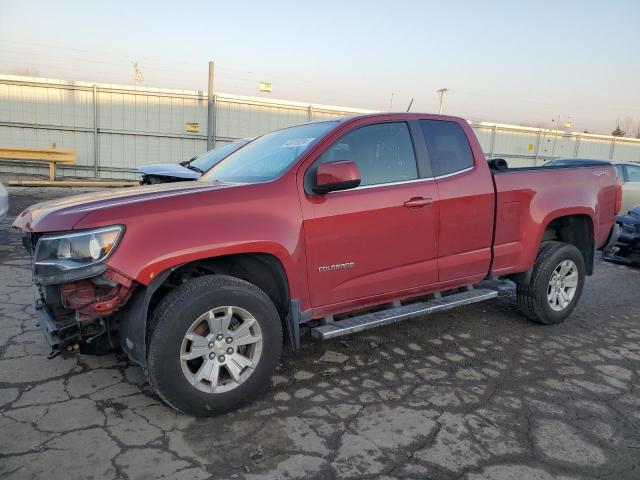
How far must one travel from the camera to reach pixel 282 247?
10.4ft

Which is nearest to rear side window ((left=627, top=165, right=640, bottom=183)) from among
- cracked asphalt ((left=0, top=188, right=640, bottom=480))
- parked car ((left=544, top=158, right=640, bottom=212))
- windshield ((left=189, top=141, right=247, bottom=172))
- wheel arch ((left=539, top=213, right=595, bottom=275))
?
parked car ((left=544, top=158, right=640, bottom=212))

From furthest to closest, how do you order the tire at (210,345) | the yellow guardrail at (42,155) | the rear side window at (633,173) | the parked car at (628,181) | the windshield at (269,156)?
1. the yellow guardrail at (42,155)
2. the rear side window at (633,173)
3. the parked car at (628,181)
4. the windshield at (269,156)
5. the tire at (210,345)

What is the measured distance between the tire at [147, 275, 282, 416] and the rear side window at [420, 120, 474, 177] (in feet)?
6.31

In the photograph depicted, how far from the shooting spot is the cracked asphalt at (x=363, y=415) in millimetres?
2559

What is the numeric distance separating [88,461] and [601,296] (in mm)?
5996

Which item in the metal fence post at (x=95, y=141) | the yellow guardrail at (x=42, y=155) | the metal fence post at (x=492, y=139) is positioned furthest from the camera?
the metal fence post at (x=492, y=139)

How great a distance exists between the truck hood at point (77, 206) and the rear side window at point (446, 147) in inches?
69.6

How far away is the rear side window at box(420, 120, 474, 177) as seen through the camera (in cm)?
406

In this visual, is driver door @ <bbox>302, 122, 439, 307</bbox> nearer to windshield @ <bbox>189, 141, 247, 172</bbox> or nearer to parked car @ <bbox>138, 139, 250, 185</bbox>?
parked car @ <bbox>138, 139, 250, 185</bbox>

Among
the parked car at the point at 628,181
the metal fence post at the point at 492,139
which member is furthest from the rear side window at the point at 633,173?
the metal fence post at the point at 492,139

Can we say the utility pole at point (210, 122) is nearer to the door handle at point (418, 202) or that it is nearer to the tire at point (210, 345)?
the door handle at point (418, 202)

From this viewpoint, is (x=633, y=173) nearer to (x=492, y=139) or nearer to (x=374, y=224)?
(x=374, y=224)

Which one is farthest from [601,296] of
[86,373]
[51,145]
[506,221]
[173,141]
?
[51,145]

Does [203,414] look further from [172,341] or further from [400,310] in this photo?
[400,310]
